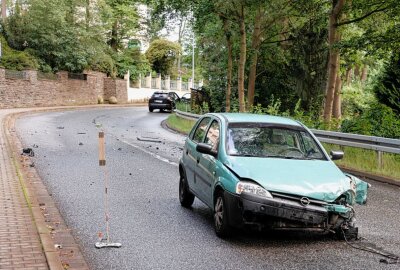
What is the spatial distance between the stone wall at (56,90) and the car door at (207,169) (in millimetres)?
31830

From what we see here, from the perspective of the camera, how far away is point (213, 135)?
318 inches

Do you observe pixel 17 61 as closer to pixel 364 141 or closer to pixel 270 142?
pixel 364 141

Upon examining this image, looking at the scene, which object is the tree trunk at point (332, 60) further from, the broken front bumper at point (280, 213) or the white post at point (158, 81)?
the white post at point (158, 81)

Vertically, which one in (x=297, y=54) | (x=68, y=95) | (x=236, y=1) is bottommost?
(x=68, y=95)

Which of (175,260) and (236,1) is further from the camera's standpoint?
(236,1)

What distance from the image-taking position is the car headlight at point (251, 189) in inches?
248

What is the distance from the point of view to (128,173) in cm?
1262

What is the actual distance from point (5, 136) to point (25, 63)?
23.3 m

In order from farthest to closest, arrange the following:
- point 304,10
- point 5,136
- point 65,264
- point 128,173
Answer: point 304,10 < point 5,136 < point 128,173 < point 65,264

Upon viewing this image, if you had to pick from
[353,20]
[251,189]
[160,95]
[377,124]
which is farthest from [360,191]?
[160,95]

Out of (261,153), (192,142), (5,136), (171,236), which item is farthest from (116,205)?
(5,136)

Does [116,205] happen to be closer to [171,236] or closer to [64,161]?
[171,236]

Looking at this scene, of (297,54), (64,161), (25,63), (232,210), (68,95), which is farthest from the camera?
→ (68,95)

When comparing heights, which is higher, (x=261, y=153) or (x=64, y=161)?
(x=261, y=153)
